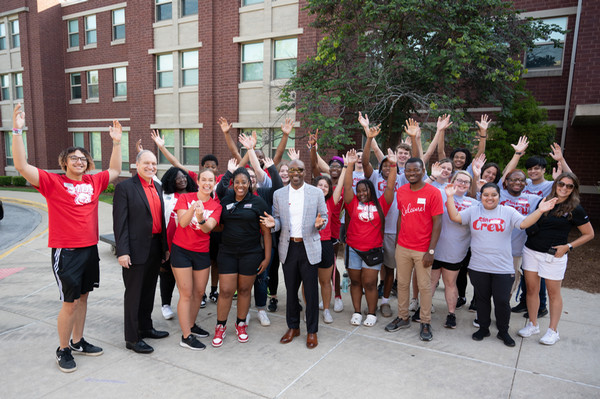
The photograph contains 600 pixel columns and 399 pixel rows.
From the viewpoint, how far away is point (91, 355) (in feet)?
12.3

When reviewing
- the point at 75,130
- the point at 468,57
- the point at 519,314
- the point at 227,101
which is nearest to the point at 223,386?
the point at 519,314

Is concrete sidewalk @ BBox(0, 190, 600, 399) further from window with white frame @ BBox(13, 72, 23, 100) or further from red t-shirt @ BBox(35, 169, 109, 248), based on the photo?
window with white frame @ BBox(13, 72, 23, 100)

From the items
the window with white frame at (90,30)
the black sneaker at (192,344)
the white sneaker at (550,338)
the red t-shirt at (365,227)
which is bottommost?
the black sneaker at (192,344)

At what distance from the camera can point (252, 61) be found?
13.9 metres

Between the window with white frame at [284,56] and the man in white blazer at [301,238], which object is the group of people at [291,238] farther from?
the window with white frame at [284,56]

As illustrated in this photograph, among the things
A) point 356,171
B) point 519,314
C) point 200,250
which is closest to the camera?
point 200,250

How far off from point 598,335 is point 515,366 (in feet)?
4.96

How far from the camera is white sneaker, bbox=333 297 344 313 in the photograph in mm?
5066

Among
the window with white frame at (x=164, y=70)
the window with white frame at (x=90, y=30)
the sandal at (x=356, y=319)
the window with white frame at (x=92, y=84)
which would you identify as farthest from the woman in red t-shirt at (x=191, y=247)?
the window with white frame at (x=90, y=30)

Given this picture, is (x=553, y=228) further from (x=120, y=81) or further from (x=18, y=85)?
(x=18, y=85)

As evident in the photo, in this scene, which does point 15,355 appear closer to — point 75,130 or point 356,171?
point 356,171

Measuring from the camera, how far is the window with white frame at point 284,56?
13000mm

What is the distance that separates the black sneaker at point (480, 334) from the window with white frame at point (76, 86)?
21.8 meters

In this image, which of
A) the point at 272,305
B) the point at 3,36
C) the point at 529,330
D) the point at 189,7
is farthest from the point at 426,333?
the point at 3,36
